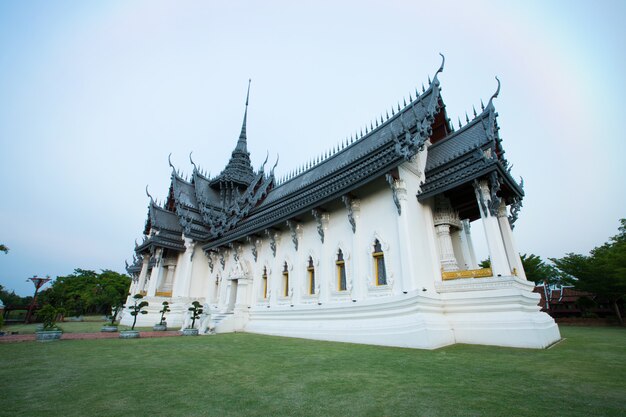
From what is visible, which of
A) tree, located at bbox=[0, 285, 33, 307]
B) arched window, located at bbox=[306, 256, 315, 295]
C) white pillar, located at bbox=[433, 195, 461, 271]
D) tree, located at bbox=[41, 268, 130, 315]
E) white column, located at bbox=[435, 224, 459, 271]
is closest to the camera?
white column, located at bbox=[435, 224, 459, 271]

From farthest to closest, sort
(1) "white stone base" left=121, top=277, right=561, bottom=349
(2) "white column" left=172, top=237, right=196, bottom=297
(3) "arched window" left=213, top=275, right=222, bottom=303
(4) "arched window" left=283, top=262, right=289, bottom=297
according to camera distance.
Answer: (2) "white column" left=172, top=237, right=196, bottom=297
(3) "arched window" left=213, top=275, right=222, bottom=303
(4) "arched window" left=283, top=262, right=289, bottom=297
(1) "white stone base" left=121, top=277, right=561, bottom=349

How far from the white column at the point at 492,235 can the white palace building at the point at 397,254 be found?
0.09 ft

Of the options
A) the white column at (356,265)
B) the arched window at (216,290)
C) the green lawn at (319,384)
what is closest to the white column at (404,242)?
the white column at (356,265)

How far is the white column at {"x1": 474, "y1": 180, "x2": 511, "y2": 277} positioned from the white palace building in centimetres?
3

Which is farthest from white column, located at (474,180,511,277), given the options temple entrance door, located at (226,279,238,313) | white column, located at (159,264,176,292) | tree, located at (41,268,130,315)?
tree, located at (41,268,130,315)

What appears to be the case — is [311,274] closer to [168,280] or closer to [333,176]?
[333,176]

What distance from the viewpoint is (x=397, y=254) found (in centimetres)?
852

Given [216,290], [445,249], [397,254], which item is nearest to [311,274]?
[397,254]

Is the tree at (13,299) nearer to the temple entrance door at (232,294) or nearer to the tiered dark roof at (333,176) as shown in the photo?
the tiered dark roof at (333,176)

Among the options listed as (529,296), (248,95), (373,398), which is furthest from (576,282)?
(248,95)

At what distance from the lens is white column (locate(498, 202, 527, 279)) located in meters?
8.68

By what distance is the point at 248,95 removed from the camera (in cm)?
2795

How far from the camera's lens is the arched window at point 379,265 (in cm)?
884

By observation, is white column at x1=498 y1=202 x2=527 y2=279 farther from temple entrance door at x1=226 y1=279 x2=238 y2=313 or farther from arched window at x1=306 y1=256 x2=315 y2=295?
temple entrance door at x1=226 y1=279 x2=238 y2=313
